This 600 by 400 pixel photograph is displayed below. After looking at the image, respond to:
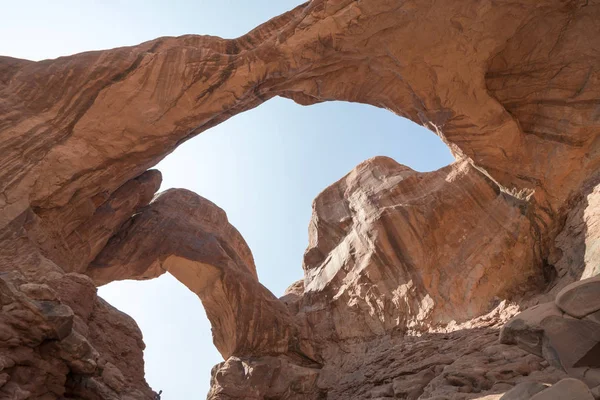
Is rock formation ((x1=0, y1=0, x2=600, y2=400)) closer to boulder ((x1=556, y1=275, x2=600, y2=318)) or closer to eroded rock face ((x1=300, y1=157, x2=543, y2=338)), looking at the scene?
eroded rock face ((x1=300, y1=157, x2=543, y2=338))

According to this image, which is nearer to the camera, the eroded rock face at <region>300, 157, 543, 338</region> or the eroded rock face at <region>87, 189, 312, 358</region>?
the eroded rock face at <region>300, 157, 543, 338</region>

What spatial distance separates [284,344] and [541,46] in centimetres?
1222

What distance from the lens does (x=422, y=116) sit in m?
15.7

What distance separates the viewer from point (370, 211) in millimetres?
17812

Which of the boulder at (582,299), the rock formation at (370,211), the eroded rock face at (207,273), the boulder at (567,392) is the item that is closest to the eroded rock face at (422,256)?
the rock formation at (370,211)

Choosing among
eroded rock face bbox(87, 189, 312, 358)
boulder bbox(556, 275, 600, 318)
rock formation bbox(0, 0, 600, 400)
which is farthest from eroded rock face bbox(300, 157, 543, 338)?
boulder bbox(556, 275, 600, 318)

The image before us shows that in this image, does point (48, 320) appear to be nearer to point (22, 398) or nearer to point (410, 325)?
point (22, 398)

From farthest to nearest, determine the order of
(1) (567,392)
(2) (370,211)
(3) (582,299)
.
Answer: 1. (2) (370,211)
2. (3) (582,299)
3. (1) (567,392)

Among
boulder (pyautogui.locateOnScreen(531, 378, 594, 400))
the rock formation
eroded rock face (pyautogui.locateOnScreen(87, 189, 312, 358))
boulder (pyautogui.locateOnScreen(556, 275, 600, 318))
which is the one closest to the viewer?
boulder (pyautogui.locateOnScreen(531, 378, 594, 400))

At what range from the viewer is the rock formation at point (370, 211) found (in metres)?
12.1

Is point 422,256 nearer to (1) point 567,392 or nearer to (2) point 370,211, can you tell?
(2) point 370,211

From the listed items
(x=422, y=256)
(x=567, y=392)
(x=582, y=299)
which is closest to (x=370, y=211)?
(x=422, y=256)

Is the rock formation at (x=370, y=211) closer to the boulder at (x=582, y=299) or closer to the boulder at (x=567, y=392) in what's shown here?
the boulder at (x=582, y=299)

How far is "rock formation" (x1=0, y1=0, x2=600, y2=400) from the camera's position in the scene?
1211cm
